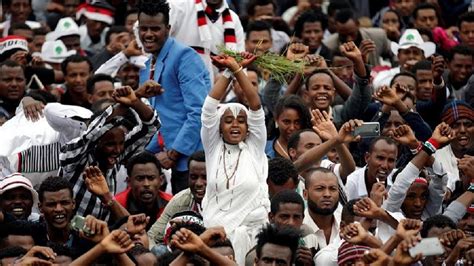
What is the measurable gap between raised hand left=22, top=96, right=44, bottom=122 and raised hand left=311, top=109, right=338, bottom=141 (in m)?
2.43

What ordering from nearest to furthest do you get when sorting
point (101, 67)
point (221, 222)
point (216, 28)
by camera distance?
point (221, 222), point (216, 28), point (101, 67)

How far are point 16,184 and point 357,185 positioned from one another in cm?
298

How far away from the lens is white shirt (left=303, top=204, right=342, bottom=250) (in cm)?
1501

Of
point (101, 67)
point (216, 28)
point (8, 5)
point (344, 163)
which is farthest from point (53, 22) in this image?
point (344, 163)

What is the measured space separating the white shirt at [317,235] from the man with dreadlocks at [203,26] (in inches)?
122

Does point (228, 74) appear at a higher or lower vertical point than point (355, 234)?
higher

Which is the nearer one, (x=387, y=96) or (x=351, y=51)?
(x=387, y=96)

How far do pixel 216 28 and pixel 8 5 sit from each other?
6580 millimetres

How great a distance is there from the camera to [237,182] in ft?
49.8

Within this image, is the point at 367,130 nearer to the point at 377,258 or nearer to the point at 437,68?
the point at 437,68

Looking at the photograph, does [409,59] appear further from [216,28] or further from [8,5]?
[8,5]

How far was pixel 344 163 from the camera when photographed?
657 inches

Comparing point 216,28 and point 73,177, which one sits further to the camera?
point 216,28

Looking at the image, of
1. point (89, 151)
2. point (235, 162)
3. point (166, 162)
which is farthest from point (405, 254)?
point (166, 162)
